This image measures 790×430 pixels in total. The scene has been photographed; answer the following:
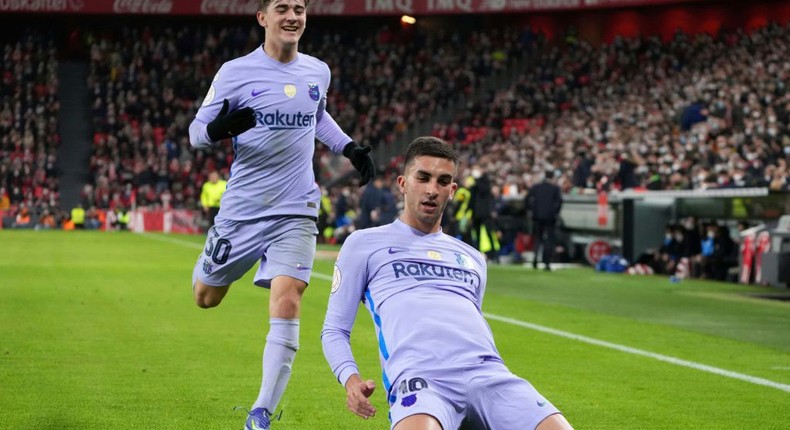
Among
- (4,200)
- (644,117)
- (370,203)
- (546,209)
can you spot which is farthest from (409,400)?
(4,200)

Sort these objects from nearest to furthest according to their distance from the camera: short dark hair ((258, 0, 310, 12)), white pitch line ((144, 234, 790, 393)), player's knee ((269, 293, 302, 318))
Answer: player's knee ((269, 293, 302, 318)), short dark hair ((258, 0, 310, 12)), white pitch line ((144, 234, 790, 393))

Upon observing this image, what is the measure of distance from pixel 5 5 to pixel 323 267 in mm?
30039

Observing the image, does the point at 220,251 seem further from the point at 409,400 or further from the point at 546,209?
the point at 546,209

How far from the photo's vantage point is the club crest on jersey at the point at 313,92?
7129 mm

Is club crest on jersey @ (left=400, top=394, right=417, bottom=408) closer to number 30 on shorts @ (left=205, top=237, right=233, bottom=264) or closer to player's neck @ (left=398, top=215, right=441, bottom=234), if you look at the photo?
player's neck @ (left=398, top=215, right=441, bottom=234)

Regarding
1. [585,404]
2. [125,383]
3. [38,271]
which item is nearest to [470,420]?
[585,404]

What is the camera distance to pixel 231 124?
6512 mm

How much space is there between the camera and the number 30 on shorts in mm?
7113

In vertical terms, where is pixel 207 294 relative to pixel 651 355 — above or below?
above

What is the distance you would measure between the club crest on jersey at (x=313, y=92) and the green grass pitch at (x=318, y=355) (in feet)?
6.08

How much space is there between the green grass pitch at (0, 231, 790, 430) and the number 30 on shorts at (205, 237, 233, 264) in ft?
2.97

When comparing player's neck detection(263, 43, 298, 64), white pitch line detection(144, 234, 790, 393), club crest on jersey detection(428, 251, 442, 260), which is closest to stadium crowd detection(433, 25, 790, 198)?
white pitch line detection(144, 234, 790, 393)

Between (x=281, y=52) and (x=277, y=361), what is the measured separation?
5.79ft

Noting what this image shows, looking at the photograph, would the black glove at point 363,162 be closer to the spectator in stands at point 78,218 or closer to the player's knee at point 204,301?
the player's knee at point 204,301
